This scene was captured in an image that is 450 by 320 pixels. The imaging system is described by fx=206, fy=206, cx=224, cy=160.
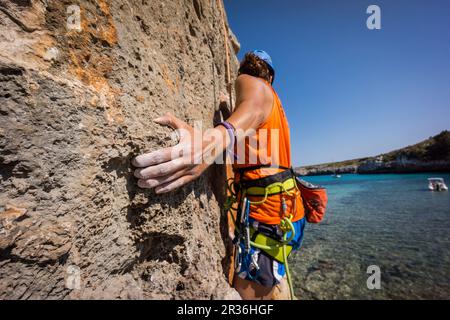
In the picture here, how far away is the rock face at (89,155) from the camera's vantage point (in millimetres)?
920

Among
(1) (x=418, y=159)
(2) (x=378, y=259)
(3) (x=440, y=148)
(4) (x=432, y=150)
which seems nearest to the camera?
(2) (x=378, y=259)

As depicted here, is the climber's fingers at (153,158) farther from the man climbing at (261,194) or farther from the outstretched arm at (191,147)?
the man climbing at (261,194)

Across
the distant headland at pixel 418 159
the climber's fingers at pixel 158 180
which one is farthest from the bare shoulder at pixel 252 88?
the distant headland at pixel 418 159

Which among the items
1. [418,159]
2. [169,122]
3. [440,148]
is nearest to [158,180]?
[169,122]

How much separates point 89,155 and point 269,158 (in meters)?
1.67

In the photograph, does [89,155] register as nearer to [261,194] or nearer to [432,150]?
[261,194]

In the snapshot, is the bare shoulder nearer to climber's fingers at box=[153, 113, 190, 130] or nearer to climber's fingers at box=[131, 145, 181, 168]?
climber's fingers at box=[153, 113, 190, 130]

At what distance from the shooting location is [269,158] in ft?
7.40

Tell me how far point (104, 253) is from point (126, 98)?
99cm

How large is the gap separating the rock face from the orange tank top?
27.6 inches

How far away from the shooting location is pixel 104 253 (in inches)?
50.2

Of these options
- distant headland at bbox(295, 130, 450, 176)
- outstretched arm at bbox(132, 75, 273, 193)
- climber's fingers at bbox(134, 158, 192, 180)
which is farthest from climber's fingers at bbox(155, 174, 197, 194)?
distant headland at bbox(295, 130, 450, 176)
